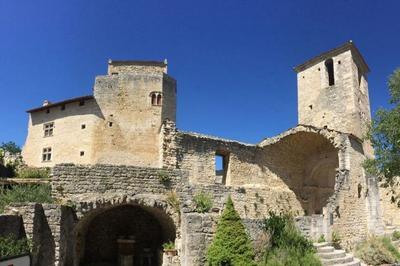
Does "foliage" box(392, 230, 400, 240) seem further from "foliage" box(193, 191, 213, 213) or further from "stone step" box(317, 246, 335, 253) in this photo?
"foliage" box(193, 191, 213, 213)

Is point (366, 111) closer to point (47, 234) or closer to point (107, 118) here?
point (107, 118)

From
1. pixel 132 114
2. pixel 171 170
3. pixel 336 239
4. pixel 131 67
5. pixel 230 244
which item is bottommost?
pixel 336 239

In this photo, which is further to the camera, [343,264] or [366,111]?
[366,111]

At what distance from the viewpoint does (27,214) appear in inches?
366

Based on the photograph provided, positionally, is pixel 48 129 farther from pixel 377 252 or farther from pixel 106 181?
pixel 377 252

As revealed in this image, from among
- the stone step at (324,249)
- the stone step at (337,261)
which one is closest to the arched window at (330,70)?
the stone step at (324,249)

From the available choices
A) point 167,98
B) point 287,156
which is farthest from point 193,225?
point 167,98

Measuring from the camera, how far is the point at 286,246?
11211 mm

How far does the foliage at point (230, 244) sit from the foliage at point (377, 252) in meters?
8.57

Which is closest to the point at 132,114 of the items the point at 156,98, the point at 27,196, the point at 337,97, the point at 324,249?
the point at 156,98

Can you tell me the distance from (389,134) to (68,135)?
62.9 feet

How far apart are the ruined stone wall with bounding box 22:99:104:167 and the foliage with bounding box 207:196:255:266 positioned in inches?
572

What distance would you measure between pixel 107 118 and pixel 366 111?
17764 millimetres

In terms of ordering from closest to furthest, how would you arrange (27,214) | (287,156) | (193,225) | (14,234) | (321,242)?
1. (14,234)
2. (27,214)
3. (193,225)
4. (321,242)
5. (287,156)
